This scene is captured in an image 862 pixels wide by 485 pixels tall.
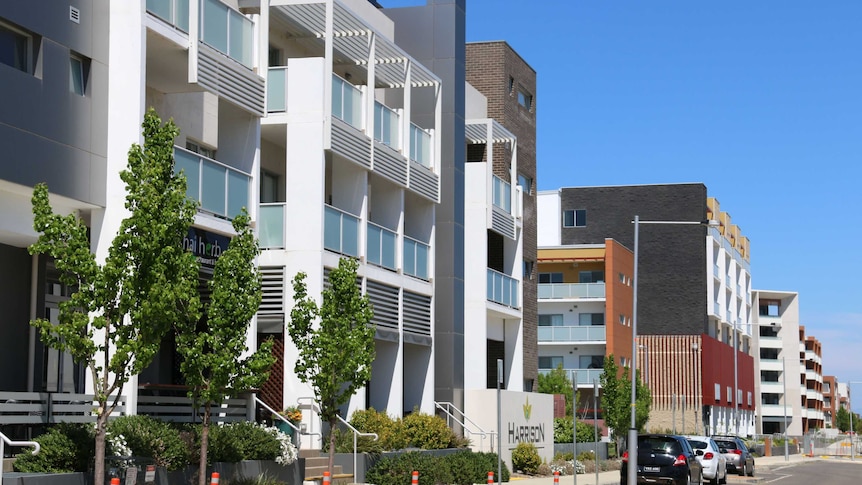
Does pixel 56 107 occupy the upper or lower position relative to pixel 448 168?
lower

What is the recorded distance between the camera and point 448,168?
3844 cm

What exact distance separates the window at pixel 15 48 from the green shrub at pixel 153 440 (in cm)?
577

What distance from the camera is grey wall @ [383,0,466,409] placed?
38062mm

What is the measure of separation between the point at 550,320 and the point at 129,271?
62073 millimetres

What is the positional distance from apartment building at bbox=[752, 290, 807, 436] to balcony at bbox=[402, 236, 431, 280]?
106m

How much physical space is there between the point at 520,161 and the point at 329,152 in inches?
733

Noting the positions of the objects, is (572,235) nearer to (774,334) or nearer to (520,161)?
(520,161)

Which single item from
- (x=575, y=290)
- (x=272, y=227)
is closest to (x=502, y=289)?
(x=272, y=227)

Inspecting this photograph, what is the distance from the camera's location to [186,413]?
23641mm

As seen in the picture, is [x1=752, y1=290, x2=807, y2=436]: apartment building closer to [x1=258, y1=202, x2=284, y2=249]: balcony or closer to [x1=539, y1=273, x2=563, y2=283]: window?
[x1=539, y1=273, x2=563, y2=283]: window

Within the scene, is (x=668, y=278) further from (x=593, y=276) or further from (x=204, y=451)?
(x=204, y=451)

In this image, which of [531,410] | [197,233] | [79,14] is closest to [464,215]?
[531,410]

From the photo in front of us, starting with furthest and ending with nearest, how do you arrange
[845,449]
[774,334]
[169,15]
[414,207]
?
[774,334]
[845,449]
[414,207]
[169,15]

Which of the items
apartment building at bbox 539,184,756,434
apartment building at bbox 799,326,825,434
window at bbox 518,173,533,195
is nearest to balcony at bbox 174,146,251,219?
window at bbox 518,173,533,195
